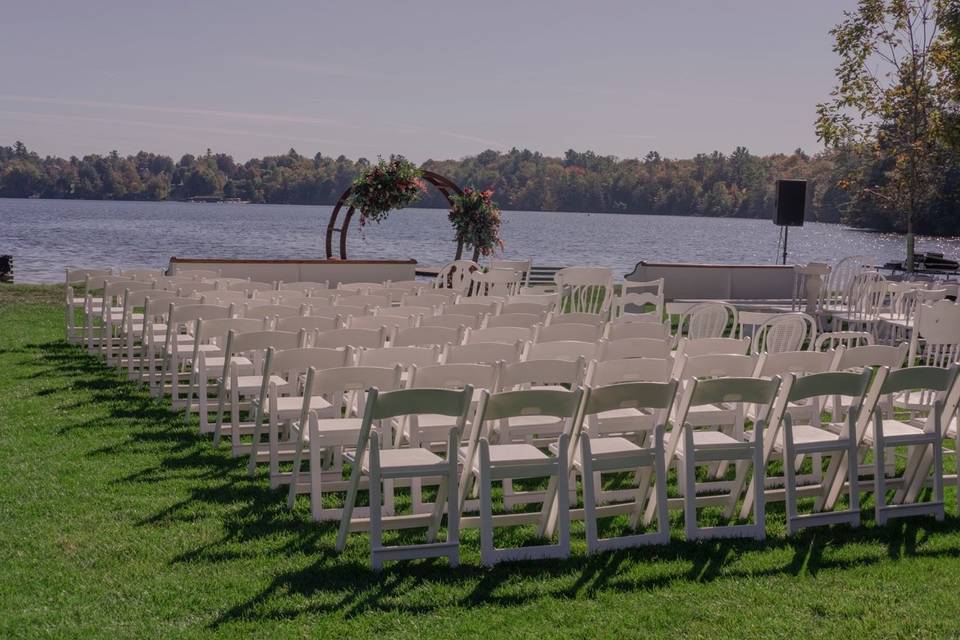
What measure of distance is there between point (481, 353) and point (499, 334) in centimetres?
89

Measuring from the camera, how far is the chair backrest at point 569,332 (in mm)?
6570

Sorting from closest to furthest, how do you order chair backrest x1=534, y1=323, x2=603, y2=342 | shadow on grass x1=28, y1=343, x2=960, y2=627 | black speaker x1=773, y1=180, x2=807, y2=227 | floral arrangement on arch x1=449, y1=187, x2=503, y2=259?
1. shadow on grass x1=28, y1=343, x2=960, y2=627
2. chair backrest x1=534, y1=323, x2=603, y2=342
3. floral arrangement on arch x1=449, y1=187, x2=503, y2=259
4. black speaker x1=773, y1=180, x2=807, y2=227

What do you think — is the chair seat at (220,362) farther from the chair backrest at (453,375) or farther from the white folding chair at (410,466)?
the white folding chair at (410,466)

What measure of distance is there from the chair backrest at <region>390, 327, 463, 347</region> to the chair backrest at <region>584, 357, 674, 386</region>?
1.20 metres

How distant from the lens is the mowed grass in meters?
3.70

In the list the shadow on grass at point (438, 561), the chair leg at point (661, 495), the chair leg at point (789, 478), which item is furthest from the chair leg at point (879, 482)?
the chair leg at point (661, 495)

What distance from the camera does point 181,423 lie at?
6.98m

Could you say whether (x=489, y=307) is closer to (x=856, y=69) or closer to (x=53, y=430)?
(x=53, y=430)

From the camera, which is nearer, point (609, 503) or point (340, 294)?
point (609, 503)

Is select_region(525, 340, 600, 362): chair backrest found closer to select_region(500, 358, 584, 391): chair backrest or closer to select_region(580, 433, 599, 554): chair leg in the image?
select_region(500, 358, 584, 391): chair backrest

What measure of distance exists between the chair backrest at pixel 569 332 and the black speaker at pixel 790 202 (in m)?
11.8

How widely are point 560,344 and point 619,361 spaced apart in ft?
2.12

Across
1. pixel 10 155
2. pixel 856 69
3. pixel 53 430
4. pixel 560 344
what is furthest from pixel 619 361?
pixel 10 155

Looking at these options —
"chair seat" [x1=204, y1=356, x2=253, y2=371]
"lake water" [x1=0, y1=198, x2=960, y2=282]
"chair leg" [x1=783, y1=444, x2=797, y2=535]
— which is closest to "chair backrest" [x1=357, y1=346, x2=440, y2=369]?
"chair leg" [x1=783, y1=444, x2=797, y2=535]
